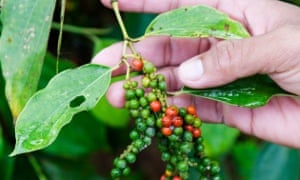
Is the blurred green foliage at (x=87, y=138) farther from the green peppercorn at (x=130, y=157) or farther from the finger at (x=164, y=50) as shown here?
the green peppercorn at (x=130, y=157)

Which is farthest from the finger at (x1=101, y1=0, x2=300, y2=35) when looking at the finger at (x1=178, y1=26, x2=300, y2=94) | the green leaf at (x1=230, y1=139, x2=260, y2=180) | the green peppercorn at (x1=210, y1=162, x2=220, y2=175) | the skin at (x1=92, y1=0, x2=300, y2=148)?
the green leaf at (x1=230, y1=139, x2=260, y2=180)

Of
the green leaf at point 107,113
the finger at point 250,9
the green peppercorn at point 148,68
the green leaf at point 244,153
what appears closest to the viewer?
the green peppercorn at point 148,68

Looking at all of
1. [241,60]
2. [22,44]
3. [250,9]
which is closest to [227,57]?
[241,60]

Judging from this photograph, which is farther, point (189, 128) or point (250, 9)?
point (250, 9)

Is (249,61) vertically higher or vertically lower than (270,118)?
higher

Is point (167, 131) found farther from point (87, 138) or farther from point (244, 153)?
point (244, 153)

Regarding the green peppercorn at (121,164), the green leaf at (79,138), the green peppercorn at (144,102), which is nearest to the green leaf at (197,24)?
the green peppercorn at (144,102)

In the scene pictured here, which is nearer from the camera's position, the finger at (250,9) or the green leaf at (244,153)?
the finger at (250,9)

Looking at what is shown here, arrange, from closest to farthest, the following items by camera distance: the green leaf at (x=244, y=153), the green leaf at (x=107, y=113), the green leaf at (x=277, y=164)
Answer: the green leaf at (x=107, y=113)
the green leaf at (x=277, y=164)
the green leaf at (x=244, y=153)
